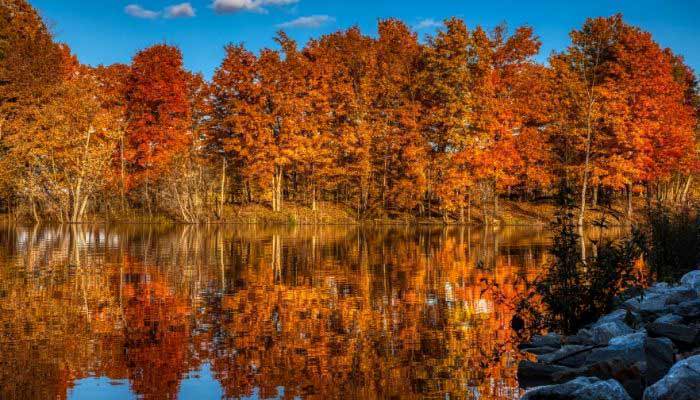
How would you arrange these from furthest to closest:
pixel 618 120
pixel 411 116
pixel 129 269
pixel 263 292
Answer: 1. pixel 411 116
2. pixel 618 120
3. pixel 129 269
4. pixel 263 292

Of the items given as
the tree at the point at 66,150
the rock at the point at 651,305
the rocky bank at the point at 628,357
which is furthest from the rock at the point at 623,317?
the tree at the point at 66,150

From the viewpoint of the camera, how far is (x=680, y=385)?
5.65m

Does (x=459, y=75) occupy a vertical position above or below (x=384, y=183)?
above

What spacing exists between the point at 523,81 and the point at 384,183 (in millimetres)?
13498

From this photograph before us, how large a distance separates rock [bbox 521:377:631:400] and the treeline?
1601 inches

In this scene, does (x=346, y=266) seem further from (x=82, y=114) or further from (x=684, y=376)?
(x=82, y=114)

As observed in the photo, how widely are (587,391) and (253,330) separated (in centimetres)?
579

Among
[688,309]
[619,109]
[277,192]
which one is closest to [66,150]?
[277,192]

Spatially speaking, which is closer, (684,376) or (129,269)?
(684,376)

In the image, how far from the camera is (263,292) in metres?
14.6

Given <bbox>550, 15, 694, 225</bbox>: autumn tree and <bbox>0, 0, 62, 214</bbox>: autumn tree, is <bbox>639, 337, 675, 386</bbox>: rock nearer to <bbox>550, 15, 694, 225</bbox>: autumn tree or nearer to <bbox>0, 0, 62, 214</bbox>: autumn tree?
<bbox>550, 15, 694, 225</bbox>: autumn tree

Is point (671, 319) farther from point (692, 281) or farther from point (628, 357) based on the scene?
point (692, 281)

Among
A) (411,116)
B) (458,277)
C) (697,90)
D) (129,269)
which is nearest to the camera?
(458,277)

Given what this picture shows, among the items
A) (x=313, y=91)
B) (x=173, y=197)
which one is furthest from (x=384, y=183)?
(x=173, y=197)
